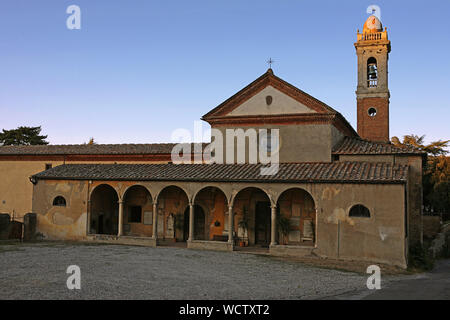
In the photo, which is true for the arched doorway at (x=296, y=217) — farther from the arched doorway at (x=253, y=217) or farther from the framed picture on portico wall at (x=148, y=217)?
the framed picture on portico wall at (x=148, y=217)

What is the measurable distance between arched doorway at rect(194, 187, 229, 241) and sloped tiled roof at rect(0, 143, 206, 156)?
4.87 metres

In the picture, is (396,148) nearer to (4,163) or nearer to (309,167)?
(309,167)

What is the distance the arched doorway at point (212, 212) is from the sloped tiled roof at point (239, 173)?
4.78 feet

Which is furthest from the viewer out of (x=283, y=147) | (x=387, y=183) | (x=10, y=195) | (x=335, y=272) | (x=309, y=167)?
(x=10, y=195)

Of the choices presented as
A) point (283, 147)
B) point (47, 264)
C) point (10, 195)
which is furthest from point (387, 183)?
point (10, 195)

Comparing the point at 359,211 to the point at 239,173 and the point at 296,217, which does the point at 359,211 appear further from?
the point at 239,173

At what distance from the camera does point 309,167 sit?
19.3 m

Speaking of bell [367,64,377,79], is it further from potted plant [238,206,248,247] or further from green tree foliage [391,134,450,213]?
potted plant [238,206,248,247]

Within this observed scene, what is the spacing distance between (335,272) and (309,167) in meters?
6.24

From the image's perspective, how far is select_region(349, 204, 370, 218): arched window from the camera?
16781 millimetres

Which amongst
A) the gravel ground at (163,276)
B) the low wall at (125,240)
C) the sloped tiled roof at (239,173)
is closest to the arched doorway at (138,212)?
the sloped tiled roof at (239,173)

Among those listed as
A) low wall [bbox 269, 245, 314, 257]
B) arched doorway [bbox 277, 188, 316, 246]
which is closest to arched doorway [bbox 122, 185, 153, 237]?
arched doorway [bbox 277, 188, 316, 246]

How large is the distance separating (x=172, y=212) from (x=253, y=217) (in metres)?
4.81

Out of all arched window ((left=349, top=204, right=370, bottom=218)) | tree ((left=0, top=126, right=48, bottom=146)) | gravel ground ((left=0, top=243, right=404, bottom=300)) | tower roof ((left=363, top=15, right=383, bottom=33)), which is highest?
tower roof ((left=363, top=15, right=383, bottom=33))
